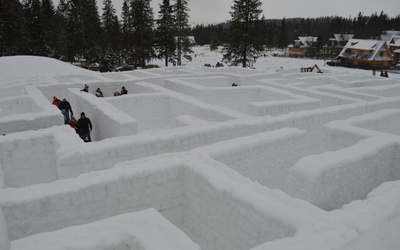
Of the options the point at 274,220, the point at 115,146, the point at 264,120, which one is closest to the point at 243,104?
the point at 264,120

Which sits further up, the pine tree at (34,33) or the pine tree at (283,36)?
the pine tree at (283,36)

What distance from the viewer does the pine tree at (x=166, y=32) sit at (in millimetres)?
34781

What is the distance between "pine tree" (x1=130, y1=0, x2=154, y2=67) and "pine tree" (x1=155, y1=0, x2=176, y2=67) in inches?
64.0

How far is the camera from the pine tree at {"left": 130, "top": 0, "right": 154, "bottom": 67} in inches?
1419

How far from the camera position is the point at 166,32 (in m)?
34.8

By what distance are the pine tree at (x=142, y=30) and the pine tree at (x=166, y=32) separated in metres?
1.62

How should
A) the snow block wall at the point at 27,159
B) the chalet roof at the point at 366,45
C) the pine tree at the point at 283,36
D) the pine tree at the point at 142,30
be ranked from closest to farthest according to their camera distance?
1. the snow block wall at the point at 27,159
2. the pine tree at the point at 142,30
3. the chalet roof at the point at 366,45
4. the pine tree at the point at 283,36

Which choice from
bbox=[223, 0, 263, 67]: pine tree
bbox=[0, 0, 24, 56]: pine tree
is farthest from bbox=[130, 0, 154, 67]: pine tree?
bbox=[0, 0, 24, 56]: pine tree

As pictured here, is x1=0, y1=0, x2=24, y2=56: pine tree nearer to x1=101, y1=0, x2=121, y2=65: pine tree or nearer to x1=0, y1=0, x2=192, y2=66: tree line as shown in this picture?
x1=0, y1=0, x2=192, y2=66: tree line

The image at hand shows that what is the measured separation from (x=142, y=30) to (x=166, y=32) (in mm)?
3639

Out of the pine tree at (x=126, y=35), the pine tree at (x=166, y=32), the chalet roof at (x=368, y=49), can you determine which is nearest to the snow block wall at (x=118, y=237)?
the pine tree at (x=166, y=32)

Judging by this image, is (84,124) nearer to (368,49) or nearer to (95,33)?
(95,33)

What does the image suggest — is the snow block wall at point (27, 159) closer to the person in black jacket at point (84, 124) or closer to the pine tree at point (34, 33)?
the person in black jacket at point (84, 124)

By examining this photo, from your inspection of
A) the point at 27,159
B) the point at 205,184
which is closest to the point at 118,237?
the point at 205,184
